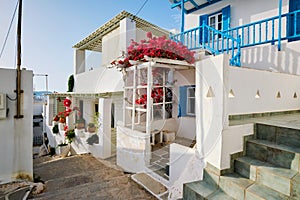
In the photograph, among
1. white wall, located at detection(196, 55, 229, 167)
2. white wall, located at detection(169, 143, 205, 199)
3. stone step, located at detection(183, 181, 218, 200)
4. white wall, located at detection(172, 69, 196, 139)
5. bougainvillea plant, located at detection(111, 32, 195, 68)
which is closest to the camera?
stone step, located at detection(183, 181, 218, 200)

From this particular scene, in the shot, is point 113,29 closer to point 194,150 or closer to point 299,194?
point 194,150

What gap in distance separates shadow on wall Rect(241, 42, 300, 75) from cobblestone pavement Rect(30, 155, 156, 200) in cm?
516

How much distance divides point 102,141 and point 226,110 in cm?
511

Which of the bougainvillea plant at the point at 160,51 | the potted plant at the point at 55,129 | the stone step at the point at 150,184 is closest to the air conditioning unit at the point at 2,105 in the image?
the bougainvillea plant at the point at 160,51

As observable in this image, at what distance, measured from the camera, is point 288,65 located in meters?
5.05

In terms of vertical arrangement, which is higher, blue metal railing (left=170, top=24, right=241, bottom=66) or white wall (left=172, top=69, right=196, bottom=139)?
blue metal railing (left=170, top=24, right=241, bottom=66)

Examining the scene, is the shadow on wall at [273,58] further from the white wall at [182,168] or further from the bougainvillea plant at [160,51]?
the white wall at [182,168]

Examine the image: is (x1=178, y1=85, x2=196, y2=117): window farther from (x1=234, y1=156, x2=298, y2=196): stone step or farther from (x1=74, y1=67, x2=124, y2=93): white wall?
(x1=234, y1=156, x2=298, y2=196): stone step

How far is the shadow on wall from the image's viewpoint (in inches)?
195

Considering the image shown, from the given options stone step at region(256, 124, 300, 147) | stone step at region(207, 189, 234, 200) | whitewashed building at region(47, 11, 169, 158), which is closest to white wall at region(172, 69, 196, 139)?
whitewashed building at region(47, 11, 169, 158)

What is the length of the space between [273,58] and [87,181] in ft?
21.2

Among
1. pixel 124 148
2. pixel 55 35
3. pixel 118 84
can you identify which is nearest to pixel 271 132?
pixel 124 148

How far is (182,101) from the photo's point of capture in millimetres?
6371

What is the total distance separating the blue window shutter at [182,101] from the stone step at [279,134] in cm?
360
